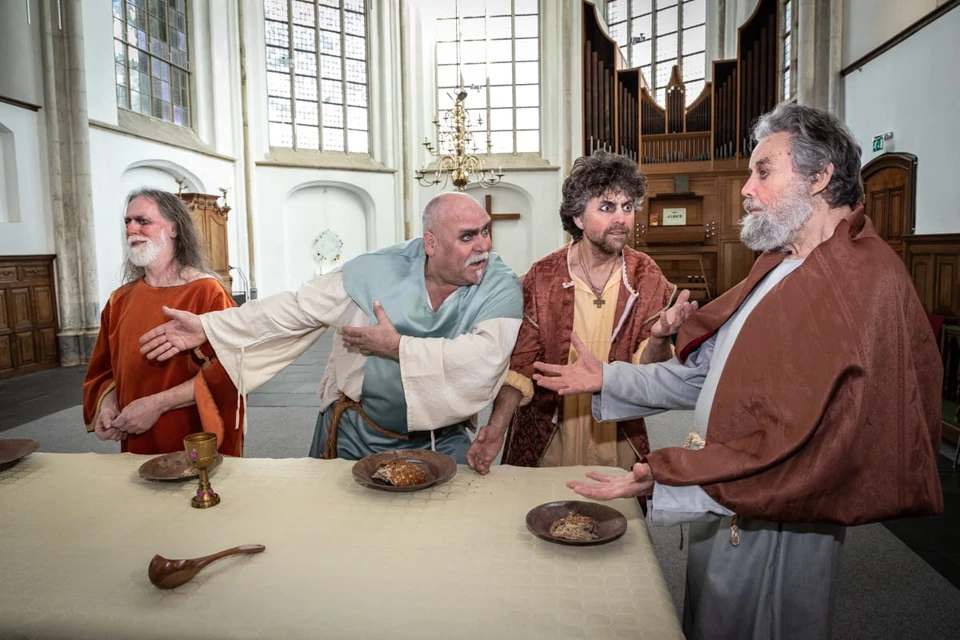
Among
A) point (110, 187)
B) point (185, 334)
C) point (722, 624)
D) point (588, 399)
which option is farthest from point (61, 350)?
point (722, 624)

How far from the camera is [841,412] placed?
1349 millimetres

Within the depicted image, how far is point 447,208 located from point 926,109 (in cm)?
641

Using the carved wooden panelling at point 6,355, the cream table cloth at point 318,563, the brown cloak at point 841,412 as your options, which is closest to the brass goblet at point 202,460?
the cream table cloth at point 318,563

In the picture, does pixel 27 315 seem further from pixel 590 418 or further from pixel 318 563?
pixel 318 563

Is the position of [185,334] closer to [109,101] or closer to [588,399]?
[588,399]

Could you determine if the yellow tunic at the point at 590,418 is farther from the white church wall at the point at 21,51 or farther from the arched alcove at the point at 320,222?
the arched alcove at the point at 320,222

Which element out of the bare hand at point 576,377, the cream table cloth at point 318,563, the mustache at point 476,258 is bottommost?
the cream table cloth at point 318,563

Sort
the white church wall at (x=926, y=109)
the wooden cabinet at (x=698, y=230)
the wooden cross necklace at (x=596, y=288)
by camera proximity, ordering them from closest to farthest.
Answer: the wooden cross necklace at (x=596, y=288), the white church wall at (x=926, y=109), the wooden cabinet at (x=698, y=230)

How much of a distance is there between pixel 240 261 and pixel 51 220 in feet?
16.4

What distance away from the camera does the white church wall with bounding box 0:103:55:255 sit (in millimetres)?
8305

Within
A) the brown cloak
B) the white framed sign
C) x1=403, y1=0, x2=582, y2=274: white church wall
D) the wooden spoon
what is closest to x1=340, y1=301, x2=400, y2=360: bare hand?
the wooden spoon

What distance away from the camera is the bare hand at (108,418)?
261 centimetres

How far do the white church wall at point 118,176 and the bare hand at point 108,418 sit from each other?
302 inches

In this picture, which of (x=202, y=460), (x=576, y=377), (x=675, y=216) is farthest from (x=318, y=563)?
(x=675, y=216)
